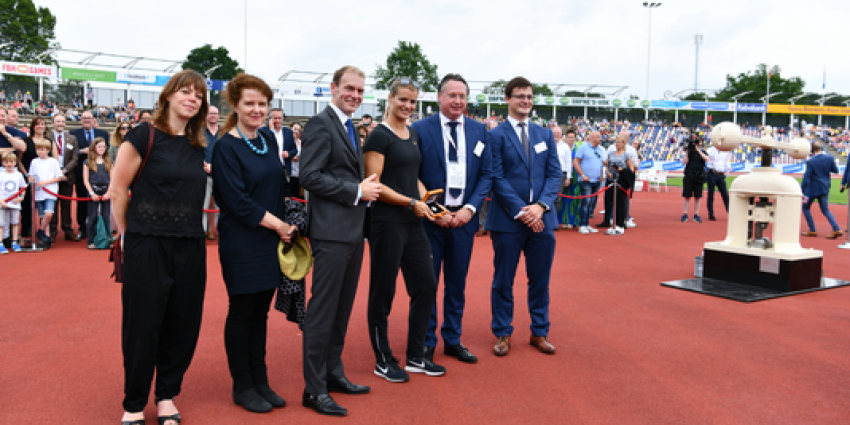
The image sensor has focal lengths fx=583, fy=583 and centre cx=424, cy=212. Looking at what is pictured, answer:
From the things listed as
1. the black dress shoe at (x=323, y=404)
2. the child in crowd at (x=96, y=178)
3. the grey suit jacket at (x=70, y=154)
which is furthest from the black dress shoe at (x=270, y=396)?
the grey suit jacket at (x=70, y=154)

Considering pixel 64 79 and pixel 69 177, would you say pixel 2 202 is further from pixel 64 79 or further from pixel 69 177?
pixel 64 79

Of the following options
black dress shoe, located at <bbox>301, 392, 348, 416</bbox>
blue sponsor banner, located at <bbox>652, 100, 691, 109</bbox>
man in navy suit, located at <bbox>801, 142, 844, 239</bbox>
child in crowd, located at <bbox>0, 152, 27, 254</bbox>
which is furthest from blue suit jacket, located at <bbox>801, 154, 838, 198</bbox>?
blue sponsor banner, located at <bbox>652, 100, 691, 109</bbox>

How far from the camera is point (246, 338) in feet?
11.6

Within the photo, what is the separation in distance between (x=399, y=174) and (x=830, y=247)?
31.9 feet

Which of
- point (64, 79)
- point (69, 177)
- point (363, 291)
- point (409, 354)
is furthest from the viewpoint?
point (64, 79)

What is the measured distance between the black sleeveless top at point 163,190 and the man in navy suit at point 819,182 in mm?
12080

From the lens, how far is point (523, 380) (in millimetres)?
4020

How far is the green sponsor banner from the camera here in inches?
1523

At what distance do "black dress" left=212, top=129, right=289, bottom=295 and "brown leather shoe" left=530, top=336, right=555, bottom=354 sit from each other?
88.8 inches

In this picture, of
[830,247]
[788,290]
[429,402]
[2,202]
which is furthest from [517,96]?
[830,247]

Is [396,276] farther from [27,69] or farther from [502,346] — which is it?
[27,69]

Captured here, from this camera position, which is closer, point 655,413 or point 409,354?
point 655,413

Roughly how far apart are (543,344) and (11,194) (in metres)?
8.36

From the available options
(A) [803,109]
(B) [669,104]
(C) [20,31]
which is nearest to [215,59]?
(C) [20,31]
